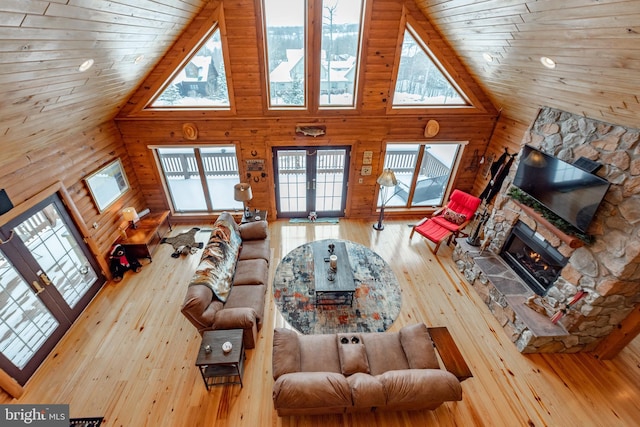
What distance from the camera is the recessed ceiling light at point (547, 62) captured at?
3.03m

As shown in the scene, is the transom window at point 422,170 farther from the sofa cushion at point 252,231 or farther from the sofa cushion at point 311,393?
the sofa cushion at point 311,393

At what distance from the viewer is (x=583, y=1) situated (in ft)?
7.02

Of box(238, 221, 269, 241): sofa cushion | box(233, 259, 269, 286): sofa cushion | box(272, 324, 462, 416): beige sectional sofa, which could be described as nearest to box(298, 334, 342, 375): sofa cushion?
box(272, 324, 462, 416): beige sectional sofa

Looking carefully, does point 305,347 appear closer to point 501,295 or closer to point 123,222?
point 501,295

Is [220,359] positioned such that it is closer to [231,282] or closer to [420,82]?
[231,282]

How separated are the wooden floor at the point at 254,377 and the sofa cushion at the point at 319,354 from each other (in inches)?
20.5

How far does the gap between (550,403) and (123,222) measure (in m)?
6.99

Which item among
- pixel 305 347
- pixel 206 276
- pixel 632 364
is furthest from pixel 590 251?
pixel 206 276

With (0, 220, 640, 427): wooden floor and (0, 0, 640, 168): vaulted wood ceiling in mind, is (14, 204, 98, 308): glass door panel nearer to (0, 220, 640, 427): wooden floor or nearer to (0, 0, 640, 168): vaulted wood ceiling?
(0, 220, 640, 427): wooden floor

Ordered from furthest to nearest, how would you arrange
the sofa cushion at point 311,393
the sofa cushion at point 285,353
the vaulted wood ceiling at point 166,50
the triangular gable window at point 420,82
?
the triangular gable window at point 420,82 → the sofa cushion at point 285,353 → the sofa cushion at point 311,393 → the vaulted wood ceiling at point 166,50

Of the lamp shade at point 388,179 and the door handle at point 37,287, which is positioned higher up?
the lamp shade at point 388,179

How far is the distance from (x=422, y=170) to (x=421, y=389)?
5050 millimetres

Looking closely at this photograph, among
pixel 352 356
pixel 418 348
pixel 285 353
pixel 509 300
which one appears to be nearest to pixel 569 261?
pixel 509 300

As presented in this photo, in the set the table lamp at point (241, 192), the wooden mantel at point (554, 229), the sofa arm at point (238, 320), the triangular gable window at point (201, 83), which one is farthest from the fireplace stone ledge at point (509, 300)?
the triangular gable window at point (201, 83)
